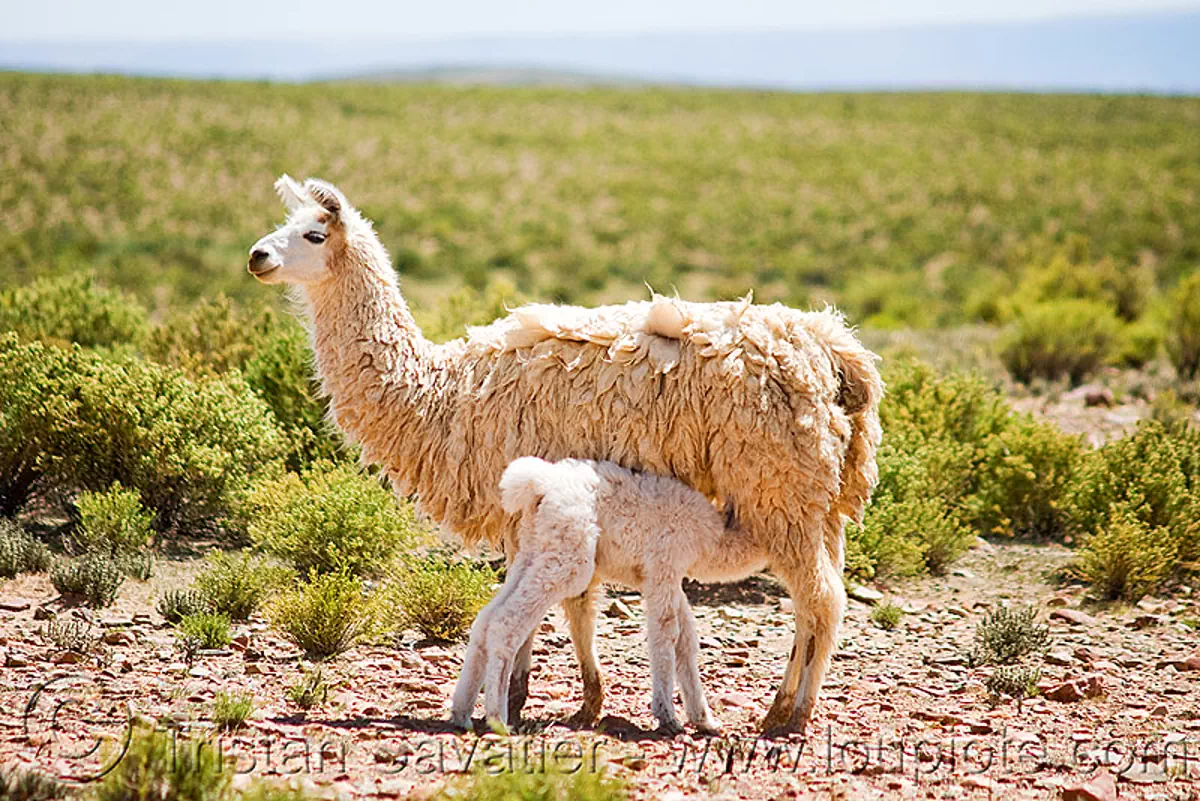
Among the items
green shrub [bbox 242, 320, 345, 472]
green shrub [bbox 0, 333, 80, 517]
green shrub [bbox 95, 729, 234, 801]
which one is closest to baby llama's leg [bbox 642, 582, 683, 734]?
green shrub [bbox 95, 729, 234, 801]

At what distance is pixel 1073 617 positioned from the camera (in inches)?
377

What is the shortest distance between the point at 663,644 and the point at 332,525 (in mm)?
3761

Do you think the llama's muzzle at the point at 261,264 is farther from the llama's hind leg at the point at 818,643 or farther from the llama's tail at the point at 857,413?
the llama's hind leg at the point at 818,643

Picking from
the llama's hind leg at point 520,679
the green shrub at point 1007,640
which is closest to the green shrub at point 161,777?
the llama's hind leg at point 520,679

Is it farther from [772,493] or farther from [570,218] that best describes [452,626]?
[570,218]

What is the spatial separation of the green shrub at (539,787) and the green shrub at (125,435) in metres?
5.94

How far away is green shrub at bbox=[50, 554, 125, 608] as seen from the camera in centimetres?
877

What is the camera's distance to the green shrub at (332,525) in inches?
374

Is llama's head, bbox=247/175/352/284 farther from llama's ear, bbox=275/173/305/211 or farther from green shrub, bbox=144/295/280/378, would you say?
green shrub, bbox=144/295/280/378

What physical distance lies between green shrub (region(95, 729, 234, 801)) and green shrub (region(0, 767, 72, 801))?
147mm

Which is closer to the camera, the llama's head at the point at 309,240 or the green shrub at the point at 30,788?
the green shrub at the point at 30,788

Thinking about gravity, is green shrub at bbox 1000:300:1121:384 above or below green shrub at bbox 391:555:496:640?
above

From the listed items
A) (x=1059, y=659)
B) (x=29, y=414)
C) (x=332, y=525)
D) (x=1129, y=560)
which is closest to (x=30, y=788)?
(x=332, y=525)

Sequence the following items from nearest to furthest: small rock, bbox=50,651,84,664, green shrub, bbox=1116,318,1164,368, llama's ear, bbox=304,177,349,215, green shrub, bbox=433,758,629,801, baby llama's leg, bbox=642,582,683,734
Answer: green shrub, bbox=433,758,629,801, baby llama's leg, bbox=642,582,683,734, llama's ear, bbox=304,177,349,215, small rock, bbox=50,651,84,664, green shrub, bbox=1116,318,1164,368
